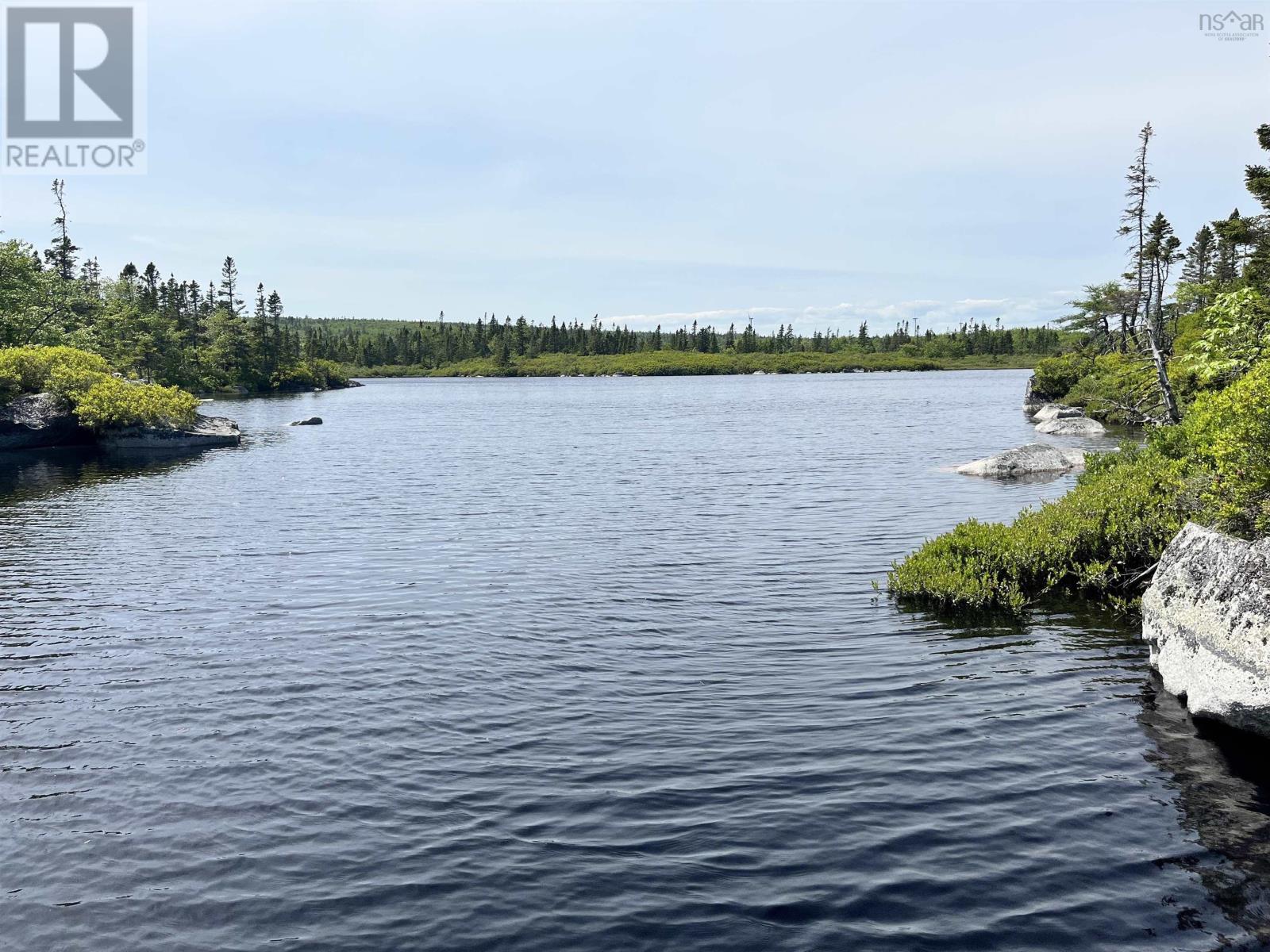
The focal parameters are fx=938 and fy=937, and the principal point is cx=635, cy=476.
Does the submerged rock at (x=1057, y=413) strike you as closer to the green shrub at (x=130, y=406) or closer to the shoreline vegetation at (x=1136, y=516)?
the shoreline vegetation at (x=1136, y=516)

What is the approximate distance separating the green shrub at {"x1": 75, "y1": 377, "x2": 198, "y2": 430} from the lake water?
1325 inches

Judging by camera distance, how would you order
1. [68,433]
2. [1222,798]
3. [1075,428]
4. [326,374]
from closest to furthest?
[1222,798], [1075,428], [68,433], [326,374]

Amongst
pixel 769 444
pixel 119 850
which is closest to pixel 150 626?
pixel 119 850

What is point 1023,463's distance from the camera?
38.7 m

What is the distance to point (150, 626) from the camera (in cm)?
1970

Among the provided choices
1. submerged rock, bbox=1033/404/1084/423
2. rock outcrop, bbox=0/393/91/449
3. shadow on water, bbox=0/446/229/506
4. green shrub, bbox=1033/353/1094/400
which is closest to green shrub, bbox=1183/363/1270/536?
shadow on water, bbox=0/446/229/506

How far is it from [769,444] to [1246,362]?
36.8 meters

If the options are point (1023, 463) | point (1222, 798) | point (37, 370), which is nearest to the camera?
point (1222, 798)

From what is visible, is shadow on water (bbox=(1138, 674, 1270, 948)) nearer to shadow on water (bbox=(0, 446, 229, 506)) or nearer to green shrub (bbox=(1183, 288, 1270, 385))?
green shrub (bbox=(1183, 288, 1270, 385))

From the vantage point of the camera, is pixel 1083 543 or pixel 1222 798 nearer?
pixel 1222 798

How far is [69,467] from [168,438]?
36.0ft

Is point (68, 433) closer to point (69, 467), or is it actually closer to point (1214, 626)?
point (69, 467)

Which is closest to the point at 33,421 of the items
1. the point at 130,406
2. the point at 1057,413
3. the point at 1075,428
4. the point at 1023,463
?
the point at 130,406

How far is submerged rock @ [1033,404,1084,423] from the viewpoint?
2606 inches
